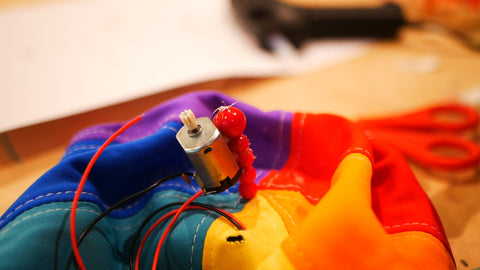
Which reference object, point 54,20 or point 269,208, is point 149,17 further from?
point 269,208

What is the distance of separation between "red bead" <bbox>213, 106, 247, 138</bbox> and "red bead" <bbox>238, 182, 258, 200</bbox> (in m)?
0.06

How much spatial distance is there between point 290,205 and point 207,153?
0.37 feet

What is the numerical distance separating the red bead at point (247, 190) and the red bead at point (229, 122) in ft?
0.21

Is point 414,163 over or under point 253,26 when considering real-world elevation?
under

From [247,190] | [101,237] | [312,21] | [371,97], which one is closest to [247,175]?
[247,190]

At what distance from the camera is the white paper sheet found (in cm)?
55

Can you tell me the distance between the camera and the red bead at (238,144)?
0.29 metres

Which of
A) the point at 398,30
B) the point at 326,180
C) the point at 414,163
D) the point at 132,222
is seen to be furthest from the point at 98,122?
the point at 398,30

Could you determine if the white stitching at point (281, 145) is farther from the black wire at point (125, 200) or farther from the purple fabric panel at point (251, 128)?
the black wire at point (125, 200)

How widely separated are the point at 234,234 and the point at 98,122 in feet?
1.01

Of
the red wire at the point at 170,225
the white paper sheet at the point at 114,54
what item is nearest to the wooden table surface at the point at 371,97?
the white paper sheet at the point at 114,54

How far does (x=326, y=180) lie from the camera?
0.35 m

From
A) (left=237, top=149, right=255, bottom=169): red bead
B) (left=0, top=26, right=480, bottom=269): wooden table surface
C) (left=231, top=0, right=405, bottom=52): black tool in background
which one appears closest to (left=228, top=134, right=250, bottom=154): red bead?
(left=237, top=149, right=255, bottom=169): red bead

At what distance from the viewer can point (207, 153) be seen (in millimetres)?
255
